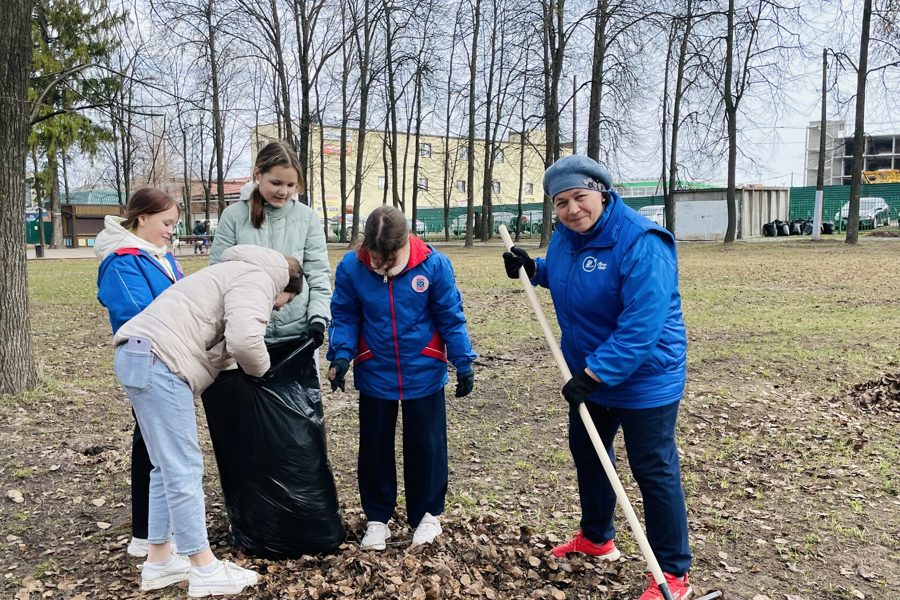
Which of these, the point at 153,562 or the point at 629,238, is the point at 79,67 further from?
the point at 629,238

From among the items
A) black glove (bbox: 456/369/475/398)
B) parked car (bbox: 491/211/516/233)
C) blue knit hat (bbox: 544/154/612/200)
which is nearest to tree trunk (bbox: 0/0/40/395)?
black glove (bbox: 456/369/475/398)

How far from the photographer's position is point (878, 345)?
25.0 ft

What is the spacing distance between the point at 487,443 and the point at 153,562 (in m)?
2.53

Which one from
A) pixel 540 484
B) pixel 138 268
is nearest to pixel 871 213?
pixel 540 484

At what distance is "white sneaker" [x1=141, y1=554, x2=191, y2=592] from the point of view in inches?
114

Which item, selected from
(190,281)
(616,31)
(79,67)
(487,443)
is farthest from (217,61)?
(190,281)

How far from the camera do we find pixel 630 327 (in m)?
2.61

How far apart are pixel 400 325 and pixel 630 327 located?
104 cm

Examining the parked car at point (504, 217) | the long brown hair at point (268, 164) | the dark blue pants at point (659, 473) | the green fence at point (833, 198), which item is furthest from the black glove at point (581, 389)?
the parked car at point (504, 217)

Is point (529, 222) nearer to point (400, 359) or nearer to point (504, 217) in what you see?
point (504, 217)

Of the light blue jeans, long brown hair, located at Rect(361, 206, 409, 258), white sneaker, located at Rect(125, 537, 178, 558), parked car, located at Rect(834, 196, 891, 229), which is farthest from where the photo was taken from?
parked car, located at Rect(834, 196, 891, 229)

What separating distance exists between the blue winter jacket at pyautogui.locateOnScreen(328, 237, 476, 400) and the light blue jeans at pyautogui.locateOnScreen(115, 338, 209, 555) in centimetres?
74

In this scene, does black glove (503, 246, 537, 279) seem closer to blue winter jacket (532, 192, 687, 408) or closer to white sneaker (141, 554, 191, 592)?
blue winter jacket (532, 192, 687, 408)

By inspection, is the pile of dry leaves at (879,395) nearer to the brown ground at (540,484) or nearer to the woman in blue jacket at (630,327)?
the brown ground at (540,484)
